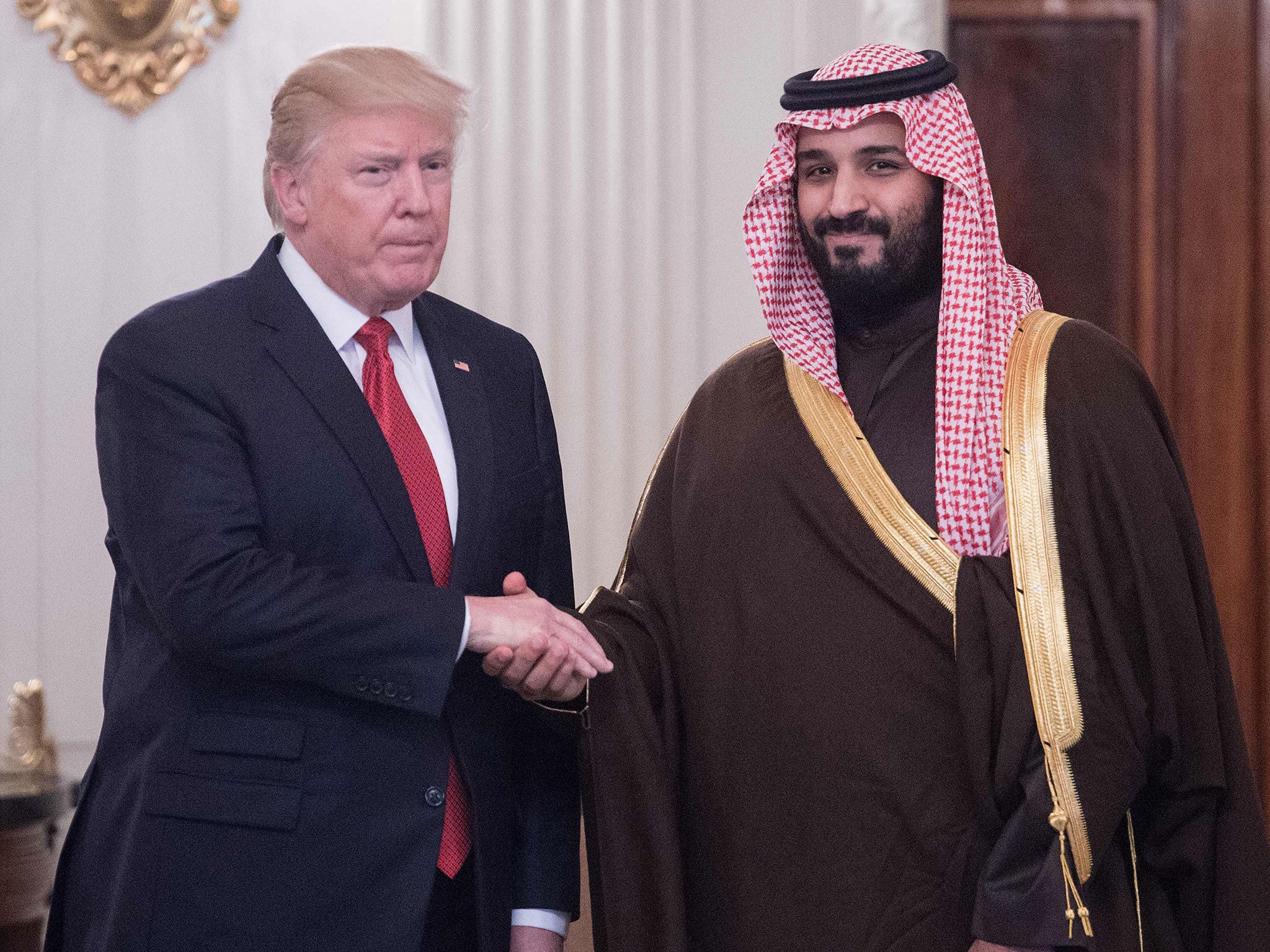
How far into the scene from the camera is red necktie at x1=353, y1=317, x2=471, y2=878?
6.21 ft

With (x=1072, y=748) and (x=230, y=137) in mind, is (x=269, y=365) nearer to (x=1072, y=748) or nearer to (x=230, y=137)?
(x=1072, y=748)

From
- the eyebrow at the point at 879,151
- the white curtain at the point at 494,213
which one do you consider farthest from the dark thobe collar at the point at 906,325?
the white curtain at the point at 494,213

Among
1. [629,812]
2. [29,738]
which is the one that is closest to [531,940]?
[629,812]

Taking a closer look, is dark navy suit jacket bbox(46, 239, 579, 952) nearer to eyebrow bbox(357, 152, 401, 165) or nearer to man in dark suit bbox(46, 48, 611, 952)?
man in dark suit bbox(46, 48, 611, 952)

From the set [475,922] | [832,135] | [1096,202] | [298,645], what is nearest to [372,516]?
[298,645]

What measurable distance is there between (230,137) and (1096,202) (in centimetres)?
213

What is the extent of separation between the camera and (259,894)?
5.82 ft

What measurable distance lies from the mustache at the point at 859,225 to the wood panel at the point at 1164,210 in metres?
1.58

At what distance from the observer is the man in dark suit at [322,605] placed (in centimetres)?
177

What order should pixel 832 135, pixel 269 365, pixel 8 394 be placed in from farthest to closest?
1. pixel 8 394
2. pixel 832 135
3. pixel 269 365

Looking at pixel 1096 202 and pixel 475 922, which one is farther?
pixel 1096 202

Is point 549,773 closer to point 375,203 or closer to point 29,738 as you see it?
point 375,203

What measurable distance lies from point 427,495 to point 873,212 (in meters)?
0.76

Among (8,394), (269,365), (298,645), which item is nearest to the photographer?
(298,645)
